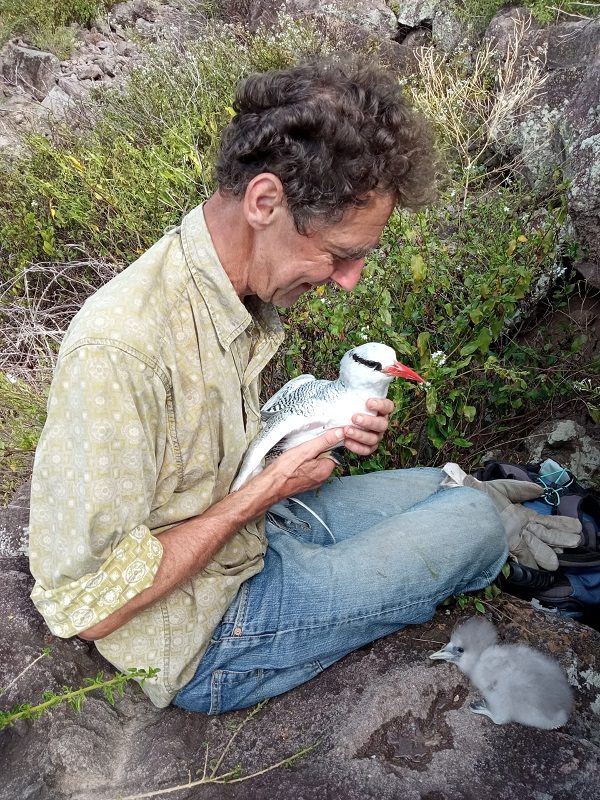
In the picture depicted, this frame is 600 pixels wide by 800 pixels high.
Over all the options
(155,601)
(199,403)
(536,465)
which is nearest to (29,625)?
(155,601)

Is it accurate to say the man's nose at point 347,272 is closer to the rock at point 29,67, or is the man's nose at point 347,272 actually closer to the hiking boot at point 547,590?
the hiking boot at point 547,590

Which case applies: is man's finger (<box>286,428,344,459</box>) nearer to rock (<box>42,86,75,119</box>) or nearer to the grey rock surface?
the grey rock surface

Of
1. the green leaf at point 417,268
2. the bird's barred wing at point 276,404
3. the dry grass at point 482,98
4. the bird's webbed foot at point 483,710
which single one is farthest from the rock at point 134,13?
the bird's webbed foot at point 483,710

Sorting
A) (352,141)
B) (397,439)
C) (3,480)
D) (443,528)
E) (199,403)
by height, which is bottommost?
(3,480)

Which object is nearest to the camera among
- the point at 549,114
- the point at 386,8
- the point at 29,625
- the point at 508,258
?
the point at 29,625

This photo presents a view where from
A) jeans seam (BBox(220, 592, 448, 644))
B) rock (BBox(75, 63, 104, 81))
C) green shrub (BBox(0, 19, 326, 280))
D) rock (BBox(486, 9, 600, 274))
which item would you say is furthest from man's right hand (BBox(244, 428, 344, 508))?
rock (BBox(75, 63, 104, 81))

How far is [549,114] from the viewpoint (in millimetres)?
4574

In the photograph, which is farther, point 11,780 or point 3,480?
point 3,480

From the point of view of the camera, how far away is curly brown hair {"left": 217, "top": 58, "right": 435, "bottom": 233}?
67.2 inches

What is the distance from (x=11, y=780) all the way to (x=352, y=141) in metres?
1.92

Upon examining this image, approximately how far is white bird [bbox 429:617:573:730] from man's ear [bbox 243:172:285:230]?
57.2 inches

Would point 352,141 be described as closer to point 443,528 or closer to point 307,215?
point 307,215

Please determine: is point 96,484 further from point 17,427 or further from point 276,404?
point 17,427

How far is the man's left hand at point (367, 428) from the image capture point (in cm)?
224
